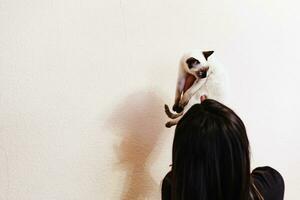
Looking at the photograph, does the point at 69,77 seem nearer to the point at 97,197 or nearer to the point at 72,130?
the point at 72,130

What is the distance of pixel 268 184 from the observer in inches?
29.1

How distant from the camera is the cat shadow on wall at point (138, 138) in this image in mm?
807

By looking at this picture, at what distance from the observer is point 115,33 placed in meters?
0.78

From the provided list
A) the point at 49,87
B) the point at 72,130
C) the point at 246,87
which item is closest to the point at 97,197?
the point at 72,130

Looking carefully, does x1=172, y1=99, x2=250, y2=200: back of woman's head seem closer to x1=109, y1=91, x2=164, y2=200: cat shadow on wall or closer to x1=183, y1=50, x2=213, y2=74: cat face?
x1=183, y1=50, x2=213, y2=74: cat face

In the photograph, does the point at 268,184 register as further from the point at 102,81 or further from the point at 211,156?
the point at 102,81

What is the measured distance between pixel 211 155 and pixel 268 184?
249 mm

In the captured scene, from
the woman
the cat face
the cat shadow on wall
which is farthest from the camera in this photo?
the cat shadow on wall

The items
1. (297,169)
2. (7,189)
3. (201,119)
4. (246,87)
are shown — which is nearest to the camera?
(201,119)

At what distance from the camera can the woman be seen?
56 cm

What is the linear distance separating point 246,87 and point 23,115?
587 mm

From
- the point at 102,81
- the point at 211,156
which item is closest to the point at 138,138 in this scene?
the point at 102,81

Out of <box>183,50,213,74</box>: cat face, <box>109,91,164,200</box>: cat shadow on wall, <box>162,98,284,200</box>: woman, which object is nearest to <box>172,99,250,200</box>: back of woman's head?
<box>162,98,284,200</box>: woman

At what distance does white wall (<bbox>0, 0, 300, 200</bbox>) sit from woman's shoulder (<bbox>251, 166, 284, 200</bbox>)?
0.74 feet
